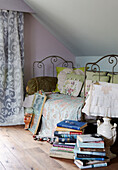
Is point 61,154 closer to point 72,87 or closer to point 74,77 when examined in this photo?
point 72,87

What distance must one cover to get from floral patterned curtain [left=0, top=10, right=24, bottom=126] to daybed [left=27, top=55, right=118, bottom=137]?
0.26m

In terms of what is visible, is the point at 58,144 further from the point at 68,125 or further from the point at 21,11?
the point at 21,11

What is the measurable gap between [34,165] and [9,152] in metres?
0.46

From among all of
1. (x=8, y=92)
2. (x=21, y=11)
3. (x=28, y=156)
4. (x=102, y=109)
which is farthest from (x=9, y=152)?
(x=21, y=11)

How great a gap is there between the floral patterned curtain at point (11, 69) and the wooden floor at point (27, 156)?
62 cm

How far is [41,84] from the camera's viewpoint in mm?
3895

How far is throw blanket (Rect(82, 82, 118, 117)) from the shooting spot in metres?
2.45

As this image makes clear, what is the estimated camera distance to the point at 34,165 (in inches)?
88.9

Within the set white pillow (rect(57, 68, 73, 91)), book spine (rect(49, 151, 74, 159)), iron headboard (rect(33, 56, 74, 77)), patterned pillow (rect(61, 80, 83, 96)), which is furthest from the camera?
iron headboard (rect(33, 56, 74, 77))

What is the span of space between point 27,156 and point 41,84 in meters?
1.61

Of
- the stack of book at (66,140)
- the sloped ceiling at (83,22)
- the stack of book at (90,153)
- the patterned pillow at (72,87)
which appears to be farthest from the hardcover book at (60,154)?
the sloped ceiling at (83,22)

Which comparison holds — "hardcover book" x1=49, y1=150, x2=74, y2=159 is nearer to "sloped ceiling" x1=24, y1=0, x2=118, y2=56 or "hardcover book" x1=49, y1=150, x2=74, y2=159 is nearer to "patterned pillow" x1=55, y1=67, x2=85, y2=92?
"patterned pillow" x1=55, y1=67, x2=85, y2=92

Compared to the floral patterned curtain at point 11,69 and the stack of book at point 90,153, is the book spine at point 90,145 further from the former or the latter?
the floral patterned curtain at point 11,69

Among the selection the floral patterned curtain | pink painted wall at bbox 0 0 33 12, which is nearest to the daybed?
the floral patterned curtain
